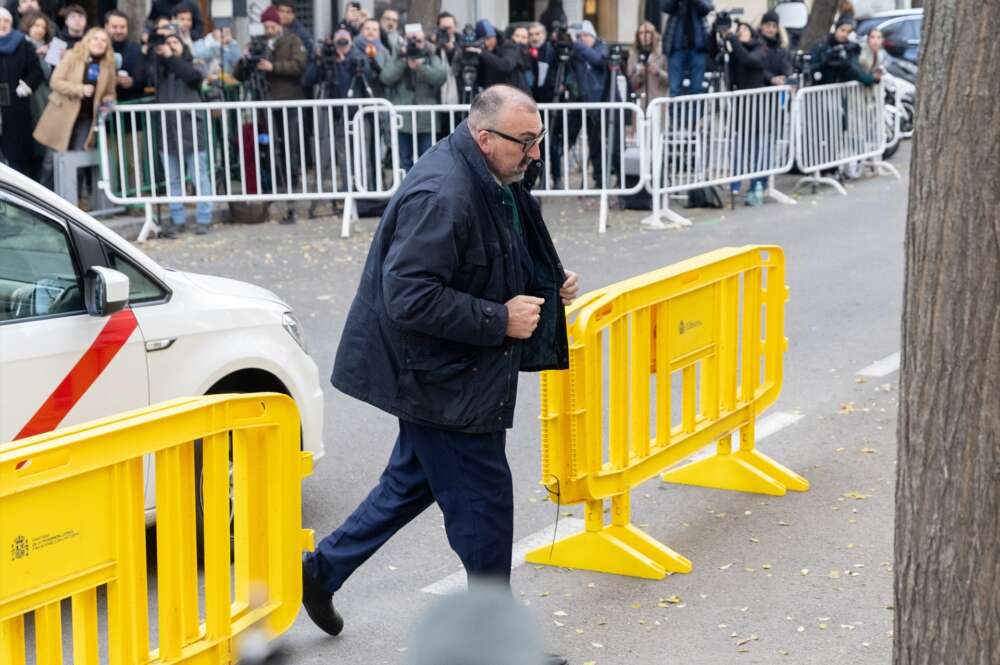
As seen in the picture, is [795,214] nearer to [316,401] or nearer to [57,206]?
[316,401]

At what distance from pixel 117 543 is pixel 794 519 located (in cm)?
366

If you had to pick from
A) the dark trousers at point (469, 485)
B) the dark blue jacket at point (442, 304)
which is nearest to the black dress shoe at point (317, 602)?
the dark trousers at point (469, 485)

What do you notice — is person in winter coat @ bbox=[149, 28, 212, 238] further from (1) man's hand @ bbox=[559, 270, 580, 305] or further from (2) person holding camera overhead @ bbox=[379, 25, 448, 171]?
(1) man's hand @ bbox=[559, 270, 580, 305]

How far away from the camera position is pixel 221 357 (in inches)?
239

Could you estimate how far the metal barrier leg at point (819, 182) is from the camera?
58.7 feet

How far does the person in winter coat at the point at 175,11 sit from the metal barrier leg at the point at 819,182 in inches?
275

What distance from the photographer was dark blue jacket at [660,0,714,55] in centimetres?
1633

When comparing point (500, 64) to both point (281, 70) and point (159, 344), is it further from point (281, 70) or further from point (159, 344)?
point (159, 344)

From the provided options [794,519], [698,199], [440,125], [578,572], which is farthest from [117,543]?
[698,199]

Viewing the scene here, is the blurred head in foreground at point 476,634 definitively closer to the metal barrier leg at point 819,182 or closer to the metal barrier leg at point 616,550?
the metal barrier leg at point 616,550

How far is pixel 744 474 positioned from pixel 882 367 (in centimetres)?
273

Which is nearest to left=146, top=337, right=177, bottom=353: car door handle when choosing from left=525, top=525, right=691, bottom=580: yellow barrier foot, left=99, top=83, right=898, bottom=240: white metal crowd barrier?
left=525, top=525, right=691, bottom=580: yellow barrier foot

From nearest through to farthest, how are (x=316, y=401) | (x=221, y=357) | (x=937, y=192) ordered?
(x=937, y=192), (x=221, y=357), (x=316, y=401)

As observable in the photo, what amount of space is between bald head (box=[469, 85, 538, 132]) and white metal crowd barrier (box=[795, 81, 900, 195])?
12634 mm
